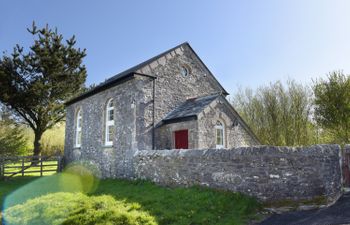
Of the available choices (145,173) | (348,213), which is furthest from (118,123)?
(348,213)

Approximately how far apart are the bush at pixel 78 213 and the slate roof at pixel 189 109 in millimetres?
5272

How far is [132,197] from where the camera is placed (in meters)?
8.15

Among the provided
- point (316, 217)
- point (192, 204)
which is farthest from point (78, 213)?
point (316, 217)

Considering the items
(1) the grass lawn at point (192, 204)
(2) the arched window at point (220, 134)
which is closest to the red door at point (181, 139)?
(2) the arched window at point (220, 134)

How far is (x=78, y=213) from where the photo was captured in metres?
6.39

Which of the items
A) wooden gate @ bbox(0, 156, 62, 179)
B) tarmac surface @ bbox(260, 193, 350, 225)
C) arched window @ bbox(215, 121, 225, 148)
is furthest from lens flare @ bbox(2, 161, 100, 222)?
tarmac surface @ bbox(260, 193, 350, 225)

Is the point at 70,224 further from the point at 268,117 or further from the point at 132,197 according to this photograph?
the point at 268,117

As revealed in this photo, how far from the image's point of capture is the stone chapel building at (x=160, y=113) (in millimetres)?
11898

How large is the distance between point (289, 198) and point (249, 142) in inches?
294

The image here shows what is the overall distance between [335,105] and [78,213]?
15.4 meters

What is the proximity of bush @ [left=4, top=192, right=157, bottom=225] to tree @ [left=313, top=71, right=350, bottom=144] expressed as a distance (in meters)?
13.7

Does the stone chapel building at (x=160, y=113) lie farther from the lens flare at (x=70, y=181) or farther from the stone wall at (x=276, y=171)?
the stone wall at (x=276, y=171)

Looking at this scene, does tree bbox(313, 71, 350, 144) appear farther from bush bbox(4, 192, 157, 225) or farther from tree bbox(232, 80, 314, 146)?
bush bbox(4, 192, 157, 225)

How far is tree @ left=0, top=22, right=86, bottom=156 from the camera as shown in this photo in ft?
71.5
